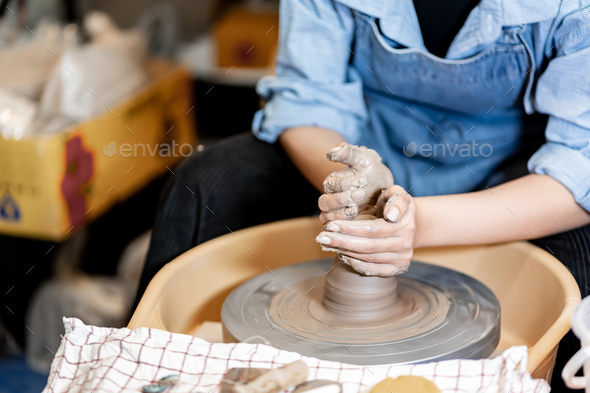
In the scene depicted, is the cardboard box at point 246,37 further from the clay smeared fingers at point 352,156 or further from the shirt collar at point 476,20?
the clay smeared fingers at point 352,156

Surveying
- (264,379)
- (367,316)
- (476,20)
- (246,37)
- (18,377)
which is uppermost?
(476,20)

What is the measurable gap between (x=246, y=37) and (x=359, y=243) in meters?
1.80

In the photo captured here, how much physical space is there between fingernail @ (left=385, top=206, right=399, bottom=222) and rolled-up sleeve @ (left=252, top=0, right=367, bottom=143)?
1.30ft

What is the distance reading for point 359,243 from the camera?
75 centimetres

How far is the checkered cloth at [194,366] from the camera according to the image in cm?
63

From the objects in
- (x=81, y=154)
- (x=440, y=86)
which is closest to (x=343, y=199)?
(x=440, y=86)

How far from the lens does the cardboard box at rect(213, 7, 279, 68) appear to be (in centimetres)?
233

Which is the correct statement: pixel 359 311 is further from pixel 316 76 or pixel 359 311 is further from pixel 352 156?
pixel 316 76

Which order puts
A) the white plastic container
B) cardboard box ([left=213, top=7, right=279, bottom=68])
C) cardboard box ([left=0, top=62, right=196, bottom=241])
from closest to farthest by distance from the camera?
the white plastic container < cardboard box ([left=0, top=62, right=196, bottom=241]) < cardboard box ([left=213, top=7, right=279, bottom=68])

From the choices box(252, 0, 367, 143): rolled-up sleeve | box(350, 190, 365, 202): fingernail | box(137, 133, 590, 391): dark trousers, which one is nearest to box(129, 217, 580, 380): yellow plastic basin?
box(137, 133, 590, 391): dark trousers

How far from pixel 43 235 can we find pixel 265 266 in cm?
79

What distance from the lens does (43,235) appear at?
1.58 meters

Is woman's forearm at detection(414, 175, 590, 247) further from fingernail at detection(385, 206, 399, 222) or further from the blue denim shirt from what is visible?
fingernail at detection(385, 206, 399, 222)

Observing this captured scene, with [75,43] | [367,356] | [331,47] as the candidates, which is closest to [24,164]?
[75,43]
